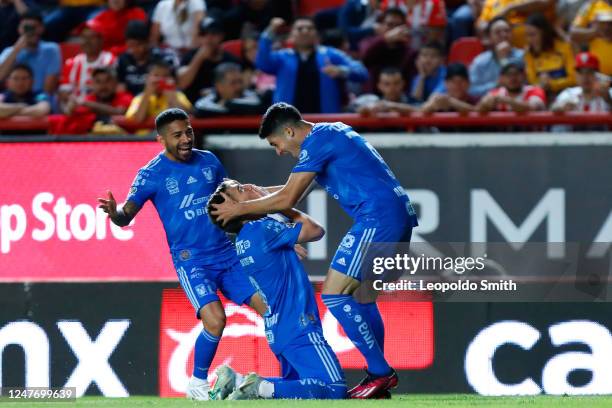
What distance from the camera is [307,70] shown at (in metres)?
11.8

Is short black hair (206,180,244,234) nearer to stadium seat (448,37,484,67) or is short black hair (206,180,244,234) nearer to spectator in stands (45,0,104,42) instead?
stadium seat (448,37,484,67)

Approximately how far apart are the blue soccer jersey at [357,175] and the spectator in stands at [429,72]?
4.26 metres

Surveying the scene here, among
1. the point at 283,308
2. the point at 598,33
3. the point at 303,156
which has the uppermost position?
the point at 303,156

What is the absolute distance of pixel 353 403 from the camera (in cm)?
754

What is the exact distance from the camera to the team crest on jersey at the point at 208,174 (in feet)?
30.2

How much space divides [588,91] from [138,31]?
15.1 ft

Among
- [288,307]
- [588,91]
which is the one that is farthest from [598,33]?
[288,307]

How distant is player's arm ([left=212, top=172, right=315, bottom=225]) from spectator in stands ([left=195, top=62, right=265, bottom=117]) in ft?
9.46

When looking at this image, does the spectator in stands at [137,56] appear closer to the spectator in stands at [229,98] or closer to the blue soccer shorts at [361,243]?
the spectator in stands at [229,98]

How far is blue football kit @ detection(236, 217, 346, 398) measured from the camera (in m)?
8.20

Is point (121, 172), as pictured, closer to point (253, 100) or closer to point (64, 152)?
point (64, 152)

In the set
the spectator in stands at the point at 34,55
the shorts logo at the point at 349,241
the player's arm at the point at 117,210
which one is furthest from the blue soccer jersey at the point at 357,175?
the spectator in stands at the point at 34,55

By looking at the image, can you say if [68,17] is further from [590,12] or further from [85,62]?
[590,12]

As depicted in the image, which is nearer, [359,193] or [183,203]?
[359,193]
